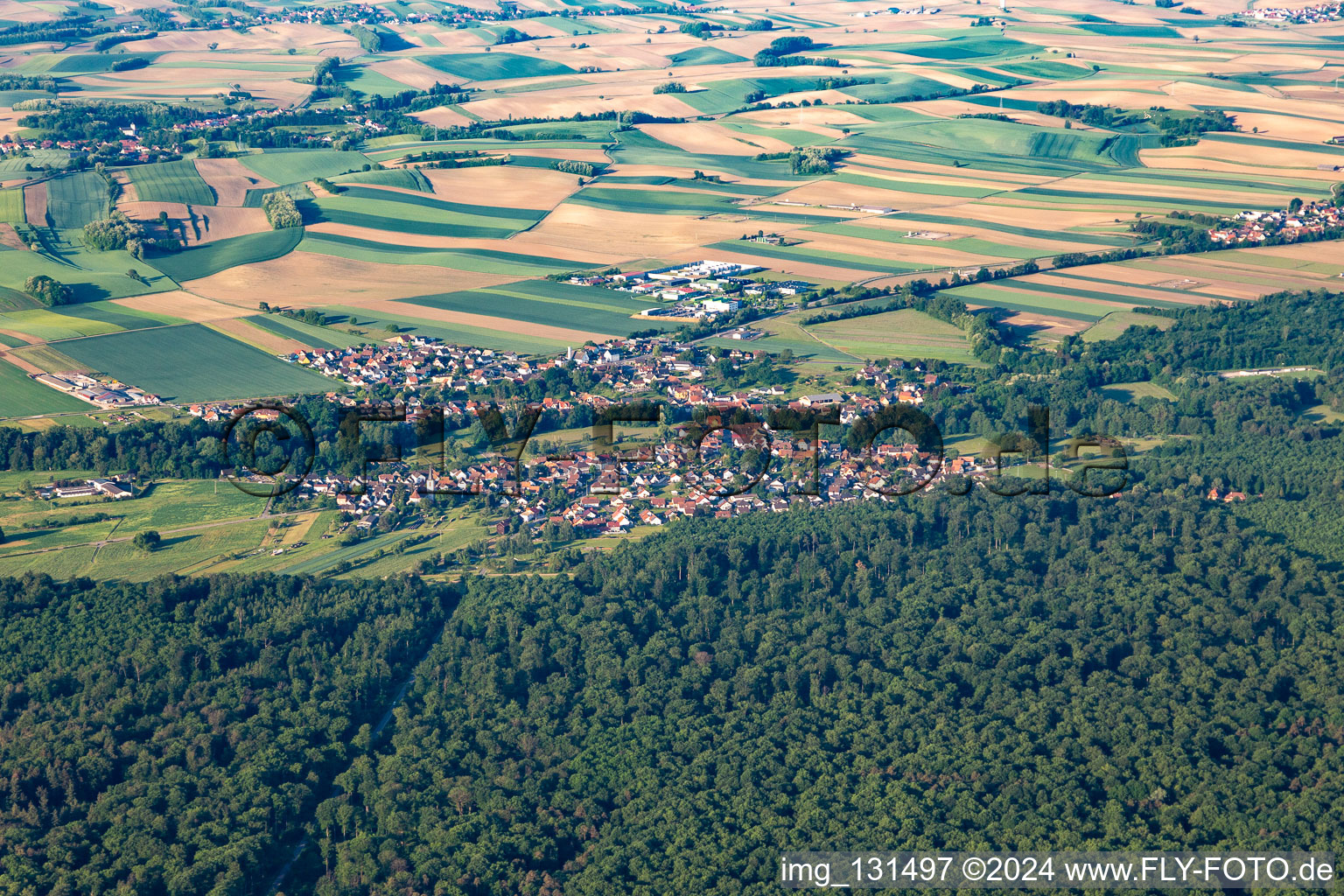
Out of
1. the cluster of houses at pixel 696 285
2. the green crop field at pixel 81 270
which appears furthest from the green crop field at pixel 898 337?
the green crop field at pixel 81 270

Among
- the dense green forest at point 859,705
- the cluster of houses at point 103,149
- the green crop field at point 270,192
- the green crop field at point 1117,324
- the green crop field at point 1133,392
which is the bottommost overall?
the dense green forest at point 859,705

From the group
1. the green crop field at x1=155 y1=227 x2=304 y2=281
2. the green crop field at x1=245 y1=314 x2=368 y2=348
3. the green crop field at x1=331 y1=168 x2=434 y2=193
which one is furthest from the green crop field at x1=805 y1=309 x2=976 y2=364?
the green crop field at x1=331 y1=168 x2=434 y2=193

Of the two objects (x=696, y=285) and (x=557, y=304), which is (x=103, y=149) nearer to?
(x=557, y=304)

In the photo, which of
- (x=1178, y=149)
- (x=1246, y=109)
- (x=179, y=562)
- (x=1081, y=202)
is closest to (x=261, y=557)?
(x=179, y=562)

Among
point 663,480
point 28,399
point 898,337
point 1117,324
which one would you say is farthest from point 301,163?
point 663,480

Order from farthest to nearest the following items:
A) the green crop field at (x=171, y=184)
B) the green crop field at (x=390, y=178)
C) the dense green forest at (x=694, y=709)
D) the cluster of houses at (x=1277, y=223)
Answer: the green crop field at (x=390, y=178)
the green crop field at (x=171, y=184)
the cluster of houses at (x=1277, y=223)
the dense green forest at (x=694, y=709)

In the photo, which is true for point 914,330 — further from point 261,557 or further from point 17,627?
point 17,627

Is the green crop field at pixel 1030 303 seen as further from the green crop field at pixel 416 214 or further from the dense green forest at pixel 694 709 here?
the green crop field at pixel 416 214
